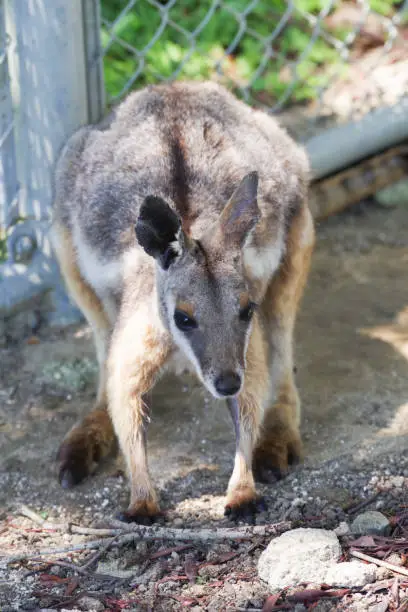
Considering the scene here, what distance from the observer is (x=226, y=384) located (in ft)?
9.36

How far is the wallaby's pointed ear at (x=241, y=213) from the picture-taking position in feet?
9.87

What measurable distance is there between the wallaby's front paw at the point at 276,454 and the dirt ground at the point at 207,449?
51 millimetres

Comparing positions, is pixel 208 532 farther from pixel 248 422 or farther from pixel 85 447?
pixel 85 447

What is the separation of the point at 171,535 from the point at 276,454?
0.61 m

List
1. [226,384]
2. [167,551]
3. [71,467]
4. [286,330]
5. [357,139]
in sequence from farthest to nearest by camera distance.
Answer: [357,139] → [286,330] → [71,467] → [167,551] → [226,384]

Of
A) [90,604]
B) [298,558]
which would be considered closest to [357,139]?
[298,558]

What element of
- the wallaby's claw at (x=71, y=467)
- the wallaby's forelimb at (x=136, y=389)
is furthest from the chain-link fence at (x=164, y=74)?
the wallaby's forelimb at (x=136, y=389)

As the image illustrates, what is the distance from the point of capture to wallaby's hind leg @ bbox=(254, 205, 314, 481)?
366cm

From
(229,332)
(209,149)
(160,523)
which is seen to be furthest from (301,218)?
(160,523)

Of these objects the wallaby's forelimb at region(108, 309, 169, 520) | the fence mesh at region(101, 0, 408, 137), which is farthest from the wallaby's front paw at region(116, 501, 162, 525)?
the fence mesh at region(101, 0, 408, 137)

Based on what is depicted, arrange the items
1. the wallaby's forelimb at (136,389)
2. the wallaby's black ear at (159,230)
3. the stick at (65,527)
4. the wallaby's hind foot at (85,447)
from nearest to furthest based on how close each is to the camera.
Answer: the wallaby's black ear at (159,230) < the stick at (65,527) < the wallaby's forelimb at (136,389) < the wallaby's hind foot at (85,447)

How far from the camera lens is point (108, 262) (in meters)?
3.50

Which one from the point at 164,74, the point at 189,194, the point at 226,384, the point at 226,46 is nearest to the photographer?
the point at 226,384

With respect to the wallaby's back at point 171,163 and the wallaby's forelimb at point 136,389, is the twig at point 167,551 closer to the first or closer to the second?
the wallaby's forelimb at point 136,389
